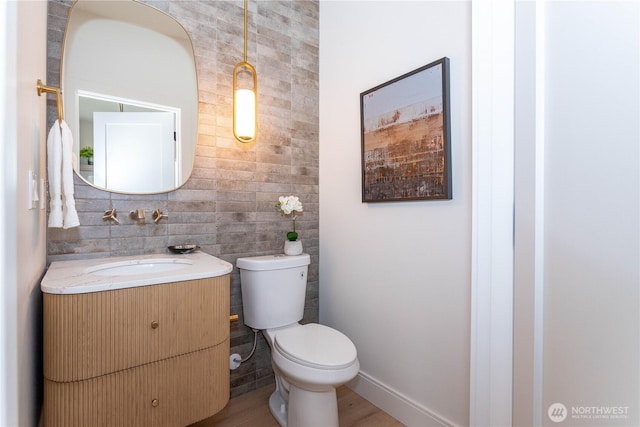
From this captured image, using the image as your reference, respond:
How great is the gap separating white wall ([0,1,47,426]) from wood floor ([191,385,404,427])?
2.58ft

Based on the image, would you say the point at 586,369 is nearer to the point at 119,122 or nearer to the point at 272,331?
the point at 272,331

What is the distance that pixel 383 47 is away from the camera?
1.66 meters

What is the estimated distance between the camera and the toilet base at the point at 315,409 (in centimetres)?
135

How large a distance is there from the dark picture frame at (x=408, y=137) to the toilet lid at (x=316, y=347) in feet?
2.43

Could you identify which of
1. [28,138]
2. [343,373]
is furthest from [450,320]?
[28,138]

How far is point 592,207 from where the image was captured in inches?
33.1

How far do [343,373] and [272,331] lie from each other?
1.83 ft

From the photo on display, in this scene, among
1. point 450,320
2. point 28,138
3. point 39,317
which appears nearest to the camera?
point 28,138

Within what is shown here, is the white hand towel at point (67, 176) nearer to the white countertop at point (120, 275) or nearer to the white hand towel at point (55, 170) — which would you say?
the white hand towel at point (55, 170)

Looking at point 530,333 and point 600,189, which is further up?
point 600,189

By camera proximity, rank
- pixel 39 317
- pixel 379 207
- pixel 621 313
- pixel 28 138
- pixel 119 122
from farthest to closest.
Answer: pixel 379 207 → pixel 119 122 → pixel 39 317 → pixel 28 138 → pixel 621 313

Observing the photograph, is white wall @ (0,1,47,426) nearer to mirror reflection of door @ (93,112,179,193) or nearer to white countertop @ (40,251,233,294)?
white countertop @ (40,251,233,294)

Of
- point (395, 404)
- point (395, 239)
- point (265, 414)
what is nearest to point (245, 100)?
point (395, 239)

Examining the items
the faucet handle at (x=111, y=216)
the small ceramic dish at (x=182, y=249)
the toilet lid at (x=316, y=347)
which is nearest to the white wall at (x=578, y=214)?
the toilet lid at (x=316, y=347)
